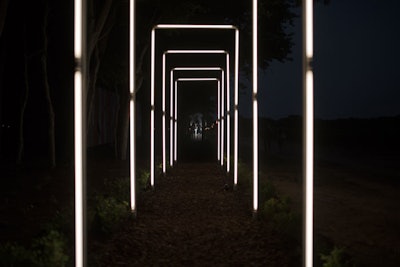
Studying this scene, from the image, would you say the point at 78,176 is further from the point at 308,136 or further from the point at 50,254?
the point at 308,136

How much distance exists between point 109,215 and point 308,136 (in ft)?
13.4

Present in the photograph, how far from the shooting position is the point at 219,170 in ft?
61.6

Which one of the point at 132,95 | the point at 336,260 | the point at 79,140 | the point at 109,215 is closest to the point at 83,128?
the point at 79,140

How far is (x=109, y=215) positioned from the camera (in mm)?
7898

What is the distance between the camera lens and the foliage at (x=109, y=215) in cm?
755

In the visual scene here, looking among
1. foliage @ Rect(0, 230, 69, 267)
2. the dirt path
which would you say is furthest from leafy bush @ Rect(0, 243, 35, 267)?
the dirt path

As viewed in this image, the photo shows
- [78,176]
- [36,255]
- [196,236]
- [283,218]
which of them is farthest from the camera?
[196,236]

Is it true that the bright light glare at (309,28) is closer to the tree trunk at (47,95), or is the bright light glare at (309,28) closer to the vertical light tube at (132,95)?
the vertical light tube at (132,95)

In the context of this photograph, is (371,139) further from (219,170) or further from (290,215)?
(290,215)

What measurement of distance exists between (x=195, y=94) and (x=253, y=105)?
39726 mm

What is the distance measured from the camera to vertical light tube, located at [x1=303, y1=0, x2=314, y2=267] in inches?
188

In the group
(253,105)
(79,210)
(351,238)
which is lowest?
(351,238)

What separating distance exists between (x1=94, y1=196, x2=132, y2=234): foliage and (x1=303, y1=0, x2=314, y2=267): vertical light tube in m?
3.51

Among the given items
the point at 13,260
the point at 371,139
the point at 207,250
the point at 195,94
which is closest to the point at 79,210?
the point at 13,260
